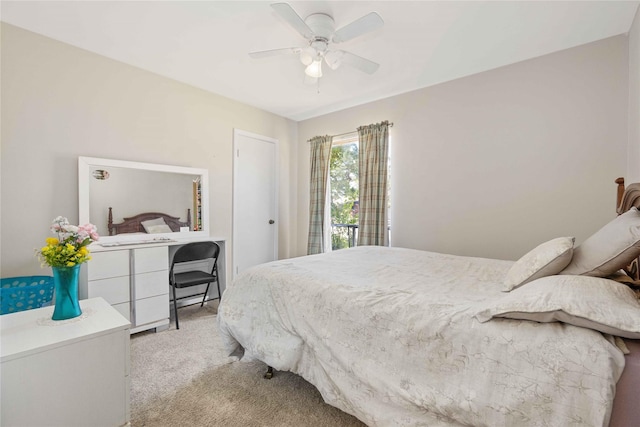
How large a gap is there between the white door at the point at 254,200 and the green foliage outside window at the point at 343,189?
87cm

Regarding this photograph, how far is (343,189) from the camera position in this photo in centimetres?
398

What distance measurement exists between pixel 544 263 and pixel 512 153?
5.56 ft

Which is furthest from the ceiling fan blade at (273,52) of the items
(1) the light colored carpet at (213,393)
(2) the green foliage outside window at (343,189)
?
(1) the light colored carpet at (213,393)

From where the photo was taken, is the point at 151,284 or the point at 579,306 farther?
the point at 151,284

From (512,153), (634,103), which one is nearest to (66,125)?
(512,153)

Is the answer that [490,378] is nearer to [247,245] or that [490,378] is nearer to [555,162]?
[555,162]

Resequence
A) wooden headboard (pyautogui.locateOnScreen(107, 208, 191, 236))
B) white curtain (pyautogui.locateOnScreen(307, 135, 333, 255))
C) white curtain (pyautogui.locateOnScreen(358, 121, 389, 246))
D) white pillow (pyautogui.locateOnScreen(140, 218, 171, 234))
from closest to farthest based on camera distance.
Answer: wooden headboard (pyautogui.locateOnScreen(107, 208, 191, 236)), white pillow (pyautogui.locateOnScreen(140, 218, 171, 234)), white curtain (pyautogui.locateOnScreen(358, 121, 389, 246)), white curtain (pyautogui.locateOnScreen(307, 135, 333, 255))

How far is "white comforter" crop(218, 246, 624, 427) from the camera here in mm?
839

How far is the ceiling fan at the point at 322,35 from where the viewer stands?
68.4 inches

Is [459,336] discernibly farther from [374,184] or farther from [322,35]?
[374,184]

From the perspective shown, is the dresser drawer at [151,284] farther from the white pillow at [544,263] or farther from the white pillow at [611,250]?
the white pillow at [611,250]

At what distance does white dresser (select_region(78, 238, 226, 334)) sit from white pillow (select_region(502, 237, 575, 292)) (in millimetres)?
2649

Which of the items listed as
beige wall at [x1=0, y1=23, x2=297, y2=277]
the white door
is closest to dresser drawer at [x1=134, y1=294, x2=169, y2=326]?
beige wall at [x1=0, y1=23, x2=297, y2=277]

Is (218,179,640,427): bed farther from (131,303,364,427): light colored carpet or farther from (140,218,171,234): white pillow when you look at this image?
(140,218,171,234): white pillow
